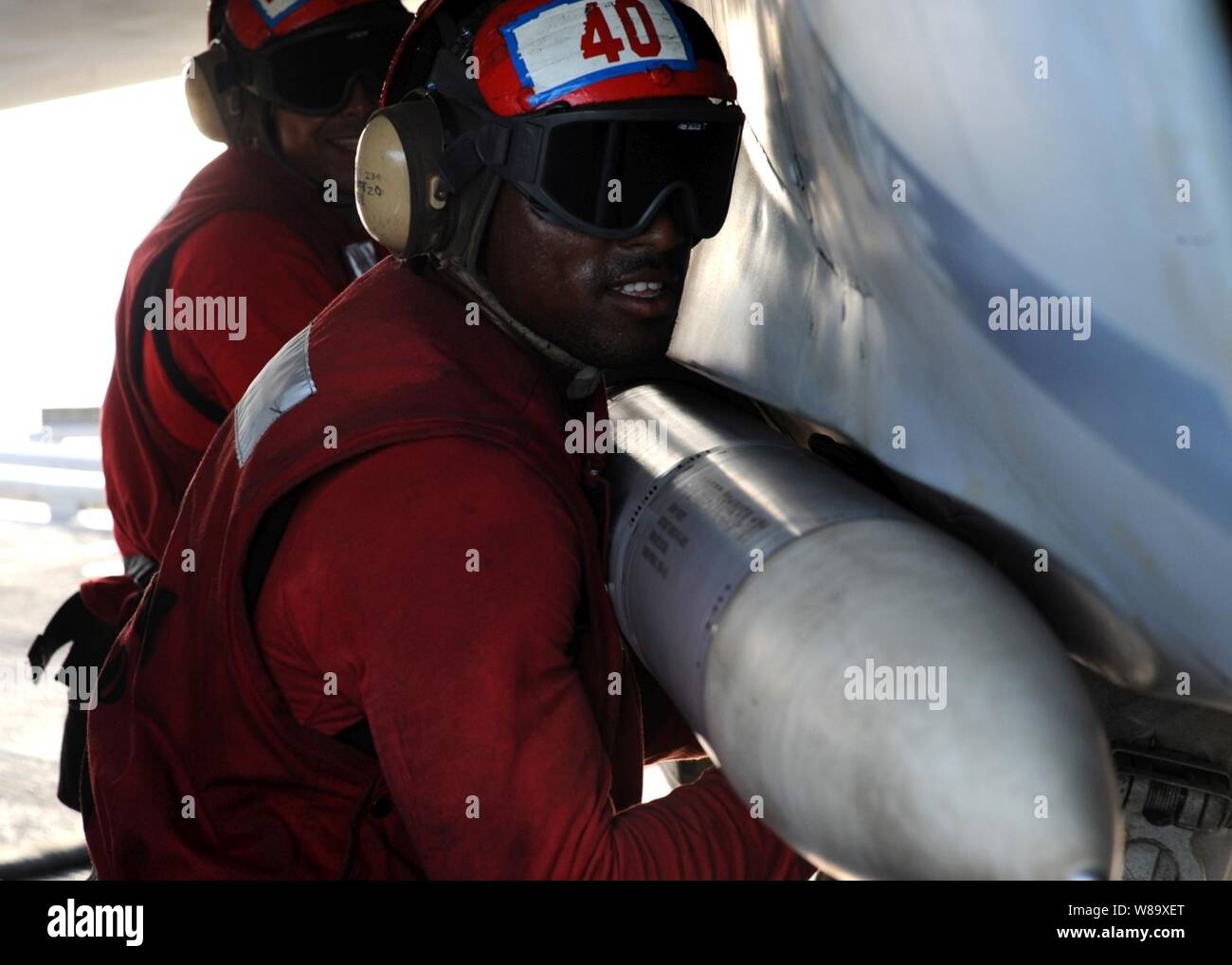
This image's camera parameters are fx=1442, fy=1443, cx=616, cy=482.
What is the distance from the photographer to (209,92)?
285 centimetres

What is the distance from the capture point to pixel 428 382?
4.90 ft

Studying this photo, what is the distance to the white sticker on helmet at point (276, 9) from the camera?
107 inches

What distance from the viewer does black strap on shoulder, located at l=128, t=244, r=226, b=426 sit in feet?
8.02

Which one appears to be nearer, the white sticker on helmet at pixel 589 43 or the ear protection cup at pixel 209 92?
the white sticker on helmet at pixel 589 43

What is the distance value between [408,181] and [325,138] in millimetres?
1156

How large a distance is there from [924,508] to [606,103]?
562 mm

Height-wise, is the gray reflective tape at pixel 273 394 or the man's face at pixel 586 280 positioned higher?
the man's face at pixel 586 280
